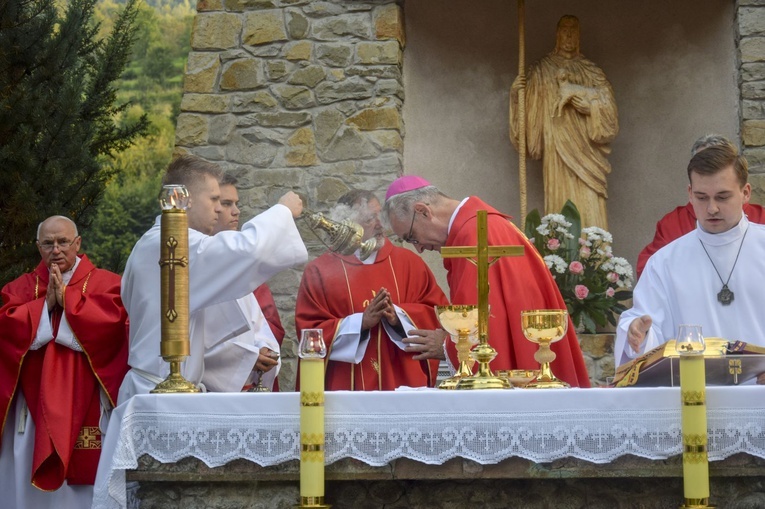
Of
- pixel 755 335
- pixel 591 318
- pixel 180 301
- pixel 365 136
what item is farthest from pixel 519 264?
pixel 365 136

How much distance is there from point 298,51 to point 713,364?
4836 millimetres

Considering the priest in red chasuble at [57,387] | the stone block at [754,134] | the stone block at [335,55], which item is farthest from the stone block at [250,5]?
the stone block at [754,134]

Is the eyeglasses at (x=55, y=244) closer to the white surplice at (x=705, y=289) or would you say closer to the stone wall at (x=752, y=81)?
the white surplice at (x=705, y=289)

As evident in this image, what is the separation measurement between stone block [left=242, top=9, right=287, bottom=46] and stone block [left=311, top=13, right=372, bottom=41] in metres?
0.22

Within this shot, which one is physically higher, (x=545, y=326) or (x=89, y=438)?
(x=545, y=326)

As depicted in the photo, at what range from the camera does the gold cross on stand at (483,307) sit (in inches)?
148

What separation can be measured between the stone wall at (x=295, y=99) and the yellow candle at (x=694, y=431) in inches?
176

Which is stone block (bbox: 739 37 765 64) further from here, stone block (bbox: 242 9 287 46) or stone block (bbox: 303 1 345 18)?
stone block (bbox: 242 9 287 46)

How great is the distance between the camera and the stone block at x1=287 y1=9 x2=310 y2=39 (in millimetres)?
8023

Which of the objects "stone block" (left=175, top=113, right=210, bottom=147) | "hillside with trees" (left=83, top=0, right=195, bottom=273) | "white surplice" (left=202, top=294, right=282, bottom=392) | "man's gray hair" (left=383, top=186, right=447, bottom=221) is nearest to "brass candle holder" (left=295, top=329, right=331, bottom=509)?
Answer: "white surplice" (left=202, top=294, right=282, bottom=392)

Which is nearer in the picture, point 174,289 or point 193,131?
point 174,289

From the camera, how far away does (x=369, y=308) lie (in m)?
5.82

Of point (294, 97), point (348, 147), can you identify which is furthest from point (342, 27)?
point (348, 147)

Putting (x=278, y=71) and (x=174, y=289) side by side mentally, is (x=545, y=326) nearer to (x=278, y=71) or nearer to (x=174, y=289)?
(x=174, y=289)
